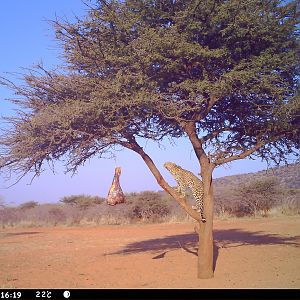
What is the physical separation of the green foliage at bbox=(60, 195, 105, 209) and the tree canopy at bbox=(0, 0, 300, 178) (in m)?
38.8

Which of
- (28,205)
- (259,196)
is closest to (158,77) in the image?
(259,196)

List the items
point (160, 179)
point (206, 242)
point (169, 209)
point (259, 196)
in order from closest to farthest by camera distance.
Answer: point (206, 242), point (160, 179), point (259, 196), point (169, 209)

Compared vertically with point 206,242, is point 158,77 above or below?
above

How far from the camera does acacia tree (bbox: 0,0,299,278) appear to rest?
34.6 feet

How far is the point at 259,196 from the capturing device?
37.8 metres

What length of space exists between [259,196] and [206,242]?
92.0 feet

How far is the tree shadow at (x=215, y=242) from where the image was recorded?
17.5 metres

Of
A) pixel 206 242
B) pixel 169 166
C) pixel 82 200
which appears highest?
pixel 82 200

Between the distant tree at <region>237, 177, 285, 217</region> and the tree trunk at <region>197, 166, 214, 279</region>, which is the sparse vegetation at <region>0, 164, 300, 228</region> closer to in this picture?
the distant tree at <region>237, 177, 285, 217</region>
